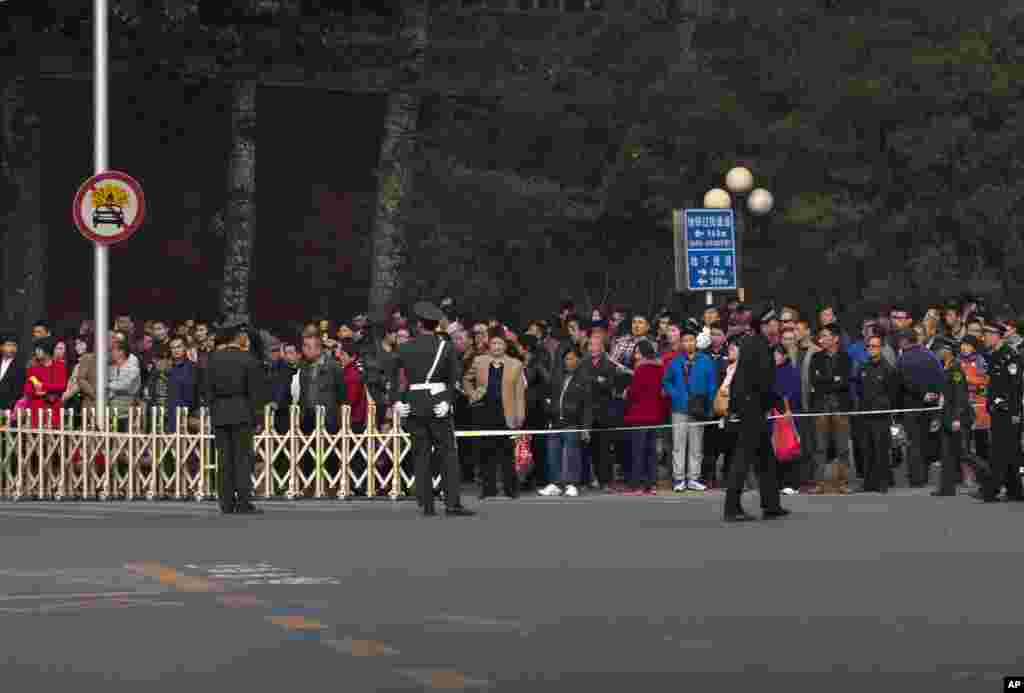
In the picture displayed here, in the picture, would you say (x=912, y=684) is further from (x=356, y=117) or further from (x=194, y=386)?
(x=356, y=117)

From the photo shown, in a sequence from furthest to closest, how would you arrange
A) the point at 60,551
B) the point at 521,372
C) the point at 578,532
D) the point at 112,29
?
the point at 112,29 → the point at 521,372 → the point at 578,532 → the point at 60,551

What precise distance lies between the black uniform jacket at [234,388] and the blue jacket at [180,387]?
4.45 m

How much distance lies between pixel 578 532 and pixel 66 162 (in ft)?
83.8

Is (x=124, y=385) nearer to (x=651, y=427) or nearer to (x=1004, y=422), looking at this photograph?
(x=651, y=427)

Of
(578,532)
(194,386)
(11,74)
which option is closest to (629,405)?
(194,386)

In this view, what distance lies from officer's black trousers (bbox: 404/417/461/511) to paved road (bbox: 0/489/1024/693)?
36 cm

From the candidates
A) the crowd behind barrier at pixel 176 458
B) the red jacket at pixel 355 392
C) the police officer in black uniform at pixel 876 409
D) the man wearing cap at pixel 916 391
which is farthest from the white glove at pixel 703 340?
the red jacket at pixel 355 392

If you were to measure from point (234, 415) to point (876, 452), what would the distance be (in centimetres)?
721

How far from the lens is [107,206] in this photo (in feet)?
102

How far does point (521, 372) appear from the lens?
2938 centimetres

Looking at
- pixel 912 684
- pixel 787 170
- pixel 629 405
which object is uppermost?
pixel 787 170

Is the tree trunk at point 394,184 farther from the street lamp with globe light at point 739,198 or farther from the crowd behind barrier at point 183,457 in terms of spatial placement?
the crowd behind barrier at point 183,457

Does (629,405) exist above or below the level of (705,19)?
below

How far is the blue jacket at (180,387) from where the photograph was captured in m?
30.6
